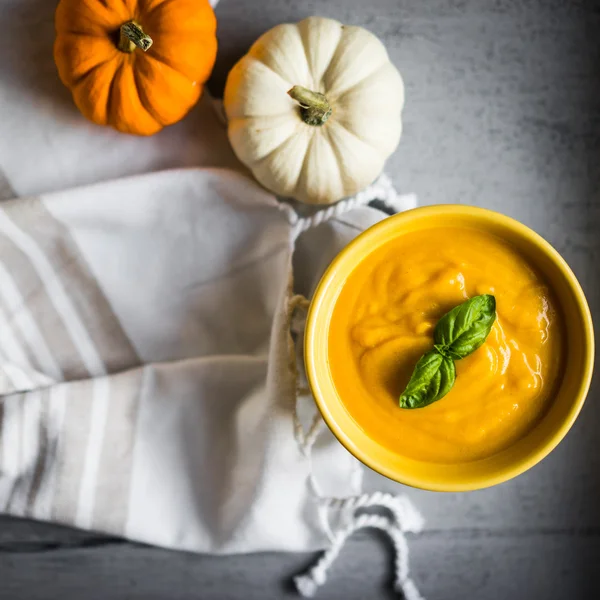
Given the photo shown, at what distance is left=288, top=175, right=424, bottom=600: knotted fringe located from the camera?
100cm

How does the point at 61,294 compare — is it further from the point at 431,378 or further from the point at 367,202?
the point at 431,378

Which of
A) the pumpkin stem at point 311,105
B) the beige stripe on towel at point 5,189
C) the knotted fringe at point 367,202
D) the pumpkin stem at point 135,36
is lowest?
the knotted fringe at point 367,202

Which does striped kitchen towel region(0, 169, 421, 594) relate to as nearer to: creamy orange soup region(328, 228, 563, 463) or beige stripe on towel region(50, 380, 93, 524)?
beige stripe on towel region(50, 380, 93, 524)

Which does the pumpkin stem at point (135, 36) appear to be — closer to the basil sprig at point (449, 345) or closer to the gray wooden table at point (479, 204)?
the gray wooden table at point (479, 204)

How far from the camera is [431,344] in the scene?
79 centimetres

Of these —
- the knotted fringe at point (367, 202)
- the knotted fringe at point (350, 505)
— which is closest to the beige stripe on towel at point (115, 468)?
the knotted fringe at point (350, 505)

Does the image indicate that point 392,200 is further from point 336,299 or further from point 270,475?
point 270,475

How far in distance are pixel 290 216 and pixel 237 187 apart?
0.09m

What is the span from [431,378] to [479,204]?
43 centimetres

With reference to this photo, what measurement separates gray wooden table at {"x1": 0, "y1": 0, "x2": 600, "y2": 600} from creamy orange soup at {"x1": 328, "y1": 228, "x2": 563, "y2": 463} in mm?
303

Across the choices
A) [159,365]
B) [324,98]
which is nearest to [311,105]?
[324,98]

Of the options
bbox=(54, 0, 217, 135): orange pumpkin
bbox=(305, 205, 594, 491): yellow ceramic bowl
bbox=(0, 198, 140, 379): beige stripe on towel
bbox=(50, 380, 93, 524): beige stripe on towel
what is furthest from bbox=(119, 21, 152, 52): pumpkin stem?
bbox=(50, 380, 93, 524): beige stripe on towel

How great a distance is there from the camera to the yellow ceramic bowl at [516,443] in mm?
803

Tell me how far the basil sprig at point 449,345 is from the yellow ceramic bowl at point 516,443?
0.09m
